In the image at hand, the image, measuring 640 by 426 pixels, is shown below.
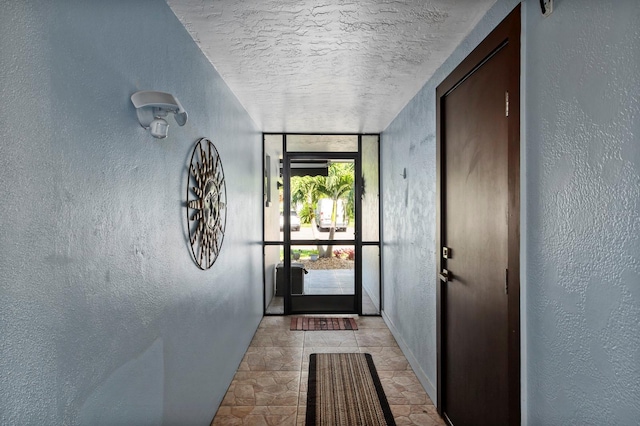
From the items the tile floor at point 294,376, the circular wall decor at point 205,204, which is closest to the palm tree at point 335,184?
the tile floor at point 294,376

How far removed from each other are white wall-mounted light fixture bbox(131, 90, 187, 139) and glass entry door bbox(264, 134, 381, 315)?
3383 millimetres

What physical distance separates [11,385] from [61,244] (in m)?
0.32

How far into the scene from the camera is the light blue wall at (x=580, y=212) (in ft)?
3.25

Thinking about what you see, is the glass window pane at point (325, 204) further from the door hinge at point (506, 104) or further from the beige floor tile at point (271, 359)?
the door hinge at point (506, 104)

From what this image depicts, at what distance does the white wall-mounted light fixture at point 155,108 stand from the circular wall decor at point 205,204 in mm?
584

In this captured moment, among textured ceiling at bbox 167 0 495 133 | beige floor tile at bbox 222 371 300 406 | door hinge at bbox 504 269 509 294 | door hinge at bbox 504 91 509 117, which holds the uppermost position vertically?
textured ceiling at bbox 167 0 495 133

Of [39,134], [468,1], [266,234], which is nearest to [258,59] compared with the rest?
[468,1]

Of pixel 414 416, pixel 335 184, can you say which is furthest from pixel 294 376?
pixel 335 184

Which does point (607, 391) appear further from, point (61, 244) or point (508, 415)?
point (61, 244)

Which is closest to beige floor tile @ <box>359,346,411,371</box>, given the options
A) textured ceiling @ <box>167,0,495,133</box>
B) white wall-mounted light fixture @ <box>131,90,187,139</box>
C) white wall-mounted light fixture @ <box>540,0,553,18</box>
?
textured ceiling @ <box>167,0,495,133</box>

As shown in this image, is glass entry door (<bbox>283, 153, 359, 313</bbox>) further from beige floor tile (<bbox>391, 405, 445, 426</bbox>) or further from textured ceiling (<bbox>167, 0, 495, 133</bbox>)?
beige floor tile (<bbox>391, 405, 445, 426</bbox>)

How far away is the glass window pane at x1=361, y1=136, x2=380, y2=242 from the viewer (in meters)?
4.92

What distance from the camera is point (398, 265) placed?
155 inches

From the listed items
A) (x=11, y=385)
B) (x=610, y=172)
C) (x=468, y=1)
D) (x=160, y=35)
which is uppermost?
(x=468, y=1)
